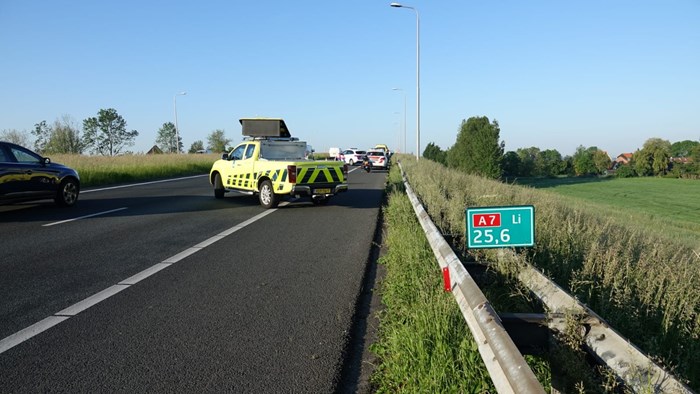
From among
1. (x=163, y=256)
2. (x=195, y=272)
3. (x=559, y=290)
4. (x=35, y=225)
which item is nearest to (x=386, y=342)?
(x=559, y=290)

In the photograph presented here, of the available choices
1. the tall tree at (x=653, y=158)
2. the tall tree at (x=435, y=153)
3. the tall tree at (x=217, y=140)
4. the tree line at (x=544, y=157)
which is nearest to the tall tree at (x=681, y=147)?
the tree line at (x=544, y=157)

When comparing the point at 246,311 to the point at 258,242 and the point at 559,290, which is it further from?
the point at 258,242

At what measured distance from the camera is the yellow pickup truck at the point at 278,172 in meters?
12.6

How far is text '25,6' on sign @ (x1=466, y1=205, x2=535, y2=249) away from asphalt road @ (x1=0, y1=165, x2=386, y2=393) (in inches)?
53.9

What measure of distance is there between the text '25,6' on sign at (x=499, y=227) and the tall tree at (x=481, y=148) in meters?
68.7

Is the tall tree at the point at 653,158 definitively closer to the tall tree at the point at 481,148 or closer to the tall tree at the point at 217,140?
the tall tree at the point at 481,148

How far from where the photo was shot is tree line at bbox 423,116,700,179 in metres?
72.4

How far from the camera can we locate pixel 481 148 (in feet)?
238

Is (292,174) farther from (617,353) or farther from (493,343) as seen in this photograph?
A: (617,353)

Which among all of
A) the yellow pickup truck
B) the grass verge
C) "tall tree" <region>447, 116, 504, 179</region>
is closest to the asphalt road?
the grass verge

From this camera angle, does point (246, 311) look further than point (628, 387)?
Yes

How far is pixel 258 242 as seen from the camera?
8.32m

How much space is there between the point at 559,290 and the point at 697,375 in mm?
908

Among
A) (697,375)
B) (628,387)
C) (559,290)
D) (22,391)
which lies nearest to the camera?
(628,387)
